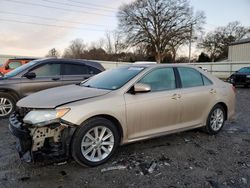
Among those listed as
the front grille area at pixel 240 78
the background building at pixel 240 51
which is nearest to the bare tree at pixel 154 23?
the background building at pixel 240 51

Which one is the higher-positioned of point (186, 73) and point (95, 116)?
point (186, 73)

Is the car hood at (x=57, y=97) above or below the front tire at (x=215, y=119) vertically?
above

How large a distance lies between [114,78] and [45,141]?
1.71m

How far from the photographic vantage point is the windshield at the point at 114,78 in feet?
14.4

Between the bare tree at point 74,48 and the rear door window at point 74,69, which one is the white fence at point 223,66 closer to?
the rear door window at point 74,69

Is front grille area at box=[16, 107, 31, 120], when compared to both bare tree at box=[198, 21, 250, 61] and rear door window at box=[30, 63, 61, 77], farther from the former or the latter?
bare tree at box=[198, 21, 250, 61]

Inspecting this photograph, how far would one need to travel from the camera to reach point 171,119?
4641 millimetres

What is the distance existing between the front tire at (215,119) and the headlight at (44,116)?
3.16 m

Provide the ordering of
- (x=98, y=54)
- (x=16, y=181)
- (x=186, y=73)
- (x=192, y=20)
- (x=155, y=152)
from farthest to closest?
(x=98, y=54), (x=192, y=20), (x=186, y=73), (x=155, y=152), (x=16, y=181)

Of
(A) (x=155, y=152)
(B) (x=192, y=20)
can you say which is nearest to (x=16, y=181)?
(A) (x=155, y=152)

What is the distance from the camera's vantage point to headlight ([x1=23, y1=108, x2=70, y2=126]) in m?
3.49

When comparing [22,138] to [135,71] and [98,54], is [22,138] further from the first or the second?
[98,54]

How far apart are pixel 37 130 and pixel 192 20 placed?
150 ft

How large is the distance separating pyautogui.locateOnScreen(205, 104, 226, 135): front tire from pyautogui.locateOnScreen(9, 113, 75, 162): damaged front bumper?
3.09 meters
